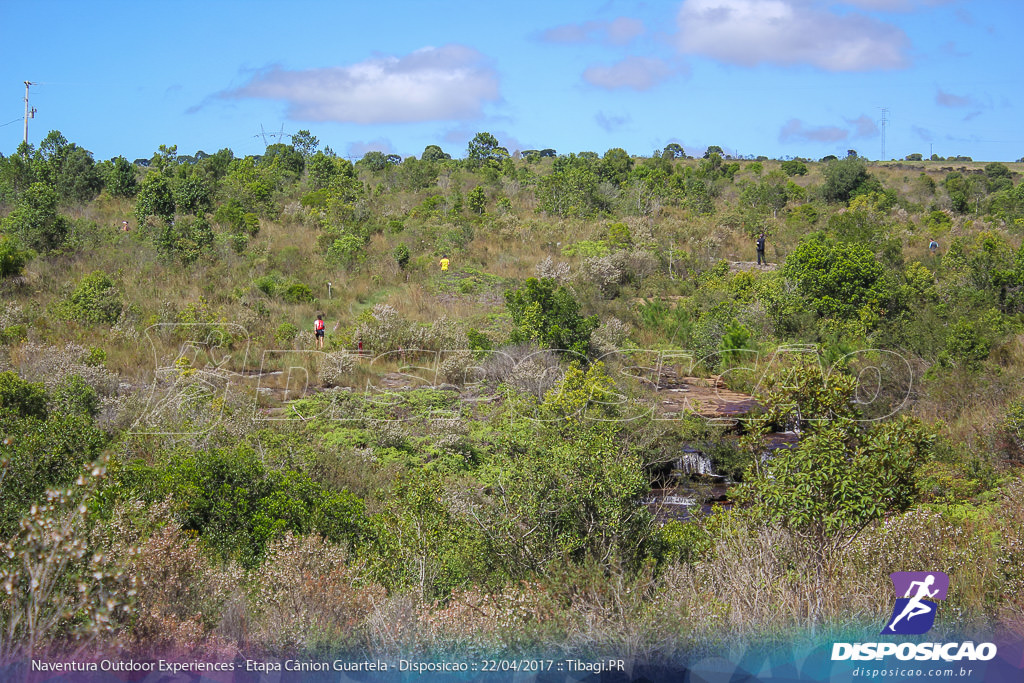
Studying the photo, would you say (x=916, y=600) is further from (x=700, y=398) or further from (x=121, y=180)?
(x=121, y=180)

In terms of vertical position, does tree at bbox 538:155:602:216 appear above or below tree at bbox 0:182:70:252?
above

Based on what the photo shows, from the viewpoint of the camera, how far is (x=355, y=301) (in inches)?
735

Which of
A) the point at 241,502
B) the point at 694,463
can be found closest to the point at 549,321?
the point at 694,463

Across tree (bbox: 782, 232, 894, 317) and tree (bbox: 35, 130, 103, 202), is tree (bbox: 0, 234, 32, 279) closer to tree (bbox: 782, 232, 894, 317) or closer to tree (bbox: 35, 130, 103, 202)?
tree (bbox: 35, 130, 103, 202)

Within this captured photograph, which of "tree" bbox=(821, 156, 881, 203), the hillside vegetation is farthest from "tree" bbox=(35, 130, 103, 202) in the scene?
"tree" bbox=(821, 156, 881, 203)

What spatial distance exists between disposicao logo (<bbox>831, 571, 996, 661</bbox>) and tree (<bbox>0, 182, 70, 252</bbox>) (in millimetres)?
18684

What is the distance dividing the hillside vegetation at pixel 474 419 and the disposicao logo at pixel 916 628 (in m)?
0.16

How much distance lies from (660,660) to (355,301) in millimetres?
14988

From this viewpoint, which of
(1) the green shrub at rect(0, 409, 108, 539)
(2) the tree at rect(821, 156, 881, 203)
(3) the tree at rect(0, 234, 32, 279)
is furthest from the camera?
(2) the tree at rect(821, 156, 881, 203)

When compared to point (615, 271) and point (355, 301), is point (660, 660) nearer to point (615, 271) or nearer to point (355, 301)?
point (355, 301)

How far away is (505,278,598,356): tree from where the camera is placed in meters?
14.2

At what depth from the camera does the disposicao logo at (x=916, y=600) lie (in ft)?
16.5

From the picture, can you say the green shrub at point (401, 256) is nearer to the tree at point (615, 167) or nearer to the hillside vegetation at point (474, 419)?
the hillside vegetation at point (474, 419)

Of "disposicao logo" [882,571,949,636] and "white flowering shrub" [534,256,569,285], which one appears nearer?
"disposicao logo" [882,571,949,636]
